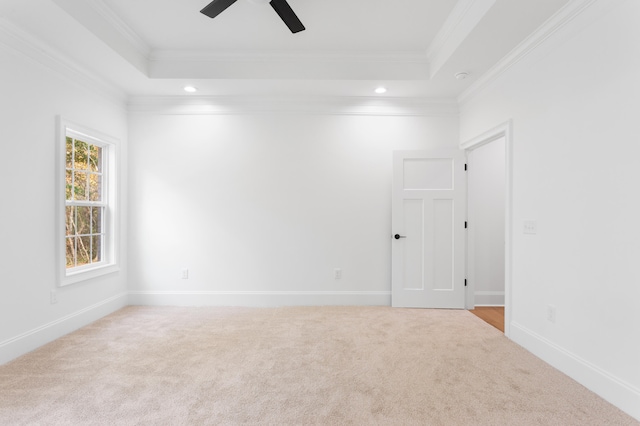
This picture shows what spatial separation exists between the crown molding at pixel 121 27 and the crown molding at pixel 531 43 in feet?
11.8

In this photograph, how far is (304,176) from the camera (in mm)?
4074

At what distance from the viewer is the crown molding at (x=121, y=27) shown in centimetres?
263

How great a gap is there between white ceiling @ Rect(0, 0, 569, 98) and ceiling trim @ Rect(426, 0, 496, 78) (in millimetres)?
11

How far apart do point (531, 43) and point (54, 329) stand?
4970 mm

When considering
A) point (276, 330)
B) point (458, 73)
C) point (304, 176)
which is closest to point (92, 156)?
point (304, 176)

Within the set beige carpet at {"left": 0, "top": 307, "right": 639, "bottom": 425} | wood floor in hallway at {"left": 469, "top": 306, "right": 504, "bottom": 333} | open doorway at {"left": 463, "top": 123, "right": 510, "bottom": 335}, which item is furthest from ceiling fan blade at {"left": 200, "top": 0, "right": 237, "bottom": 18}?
wood floor in hallway at {"left": 469, "top": 306, "right": 504, "bottom": 333}

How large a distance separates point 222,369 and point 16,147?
98.2 inches

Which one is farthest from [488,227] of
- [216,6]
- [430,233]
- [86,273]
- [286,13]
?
[86,273]

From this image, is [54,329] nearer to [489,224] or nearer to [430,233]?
[430,233]

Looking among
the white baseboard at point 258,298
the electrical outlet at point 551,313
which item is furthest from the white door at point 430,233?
the electrical outlet at point 551,313

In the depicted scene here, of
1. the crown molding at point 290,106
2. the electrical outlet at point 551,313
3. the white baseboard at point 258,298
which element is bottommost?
the white baseboard at point 258,298

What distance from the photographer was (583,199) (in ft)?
7.20

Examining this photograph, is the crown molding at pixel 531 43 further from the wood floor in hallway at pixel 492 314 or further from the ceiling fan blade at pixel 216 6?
the wood floor in hallway at pixel 492 314

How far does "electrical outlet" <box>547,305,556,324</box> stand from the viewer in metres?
2.45
